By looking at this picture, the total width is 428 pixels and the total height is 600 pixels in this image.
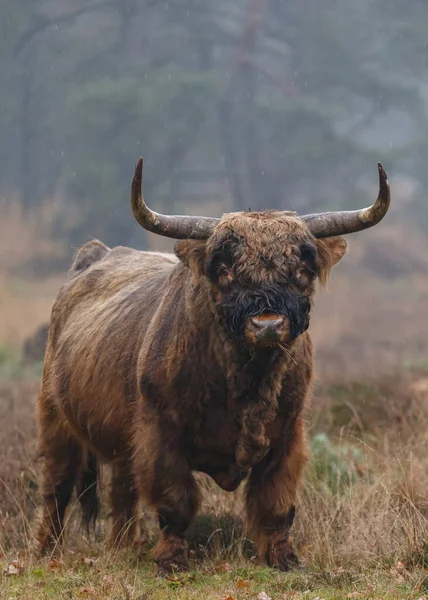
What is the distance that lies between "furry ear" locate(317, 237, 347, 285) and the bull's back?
137cm

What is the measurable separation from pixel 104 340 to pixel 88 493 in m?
1.52

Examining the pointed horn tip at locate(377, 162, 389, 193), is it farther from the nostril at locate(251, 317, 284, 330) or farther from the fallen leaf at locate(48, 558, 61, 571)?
the fallen leaf at locate(48, 558, 61, 571)

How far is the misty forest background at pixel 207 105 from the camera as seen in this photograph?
111 feet

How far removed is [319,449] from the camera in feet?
31.1

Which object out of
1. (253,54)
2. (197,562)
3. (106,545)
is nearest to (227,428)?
(197,562)

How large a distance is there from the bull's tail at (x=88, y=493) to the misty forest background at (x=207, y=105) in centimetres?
2261

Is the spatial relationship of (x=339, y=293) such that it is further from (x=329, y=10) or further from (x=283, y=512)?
(x=283, y=512)

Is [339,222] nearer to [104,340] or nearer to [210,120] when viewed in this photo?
[104,340]

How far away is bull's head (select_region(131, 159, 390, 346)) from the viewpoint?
5820 mm

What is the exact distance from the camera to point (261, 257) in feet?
19.5

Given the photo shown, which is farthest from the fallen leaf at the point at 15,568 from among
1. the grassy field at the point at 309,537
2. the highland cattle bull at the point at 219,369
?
the highland cattle bull at the point at 219,369

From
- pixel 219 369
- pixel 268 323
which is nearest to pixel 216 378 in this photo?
pixel 219 369

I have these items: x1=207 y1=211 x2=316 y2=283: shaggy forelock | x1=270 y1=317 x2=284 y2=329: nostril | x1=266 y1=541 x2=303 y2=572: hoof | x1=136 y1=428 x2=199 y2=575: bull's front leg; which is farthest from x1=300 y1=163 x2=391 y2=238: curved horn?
x1=266 y1=541 x2=303 y2=572: hoof

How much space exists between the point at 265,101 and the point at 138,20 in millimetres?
5987
